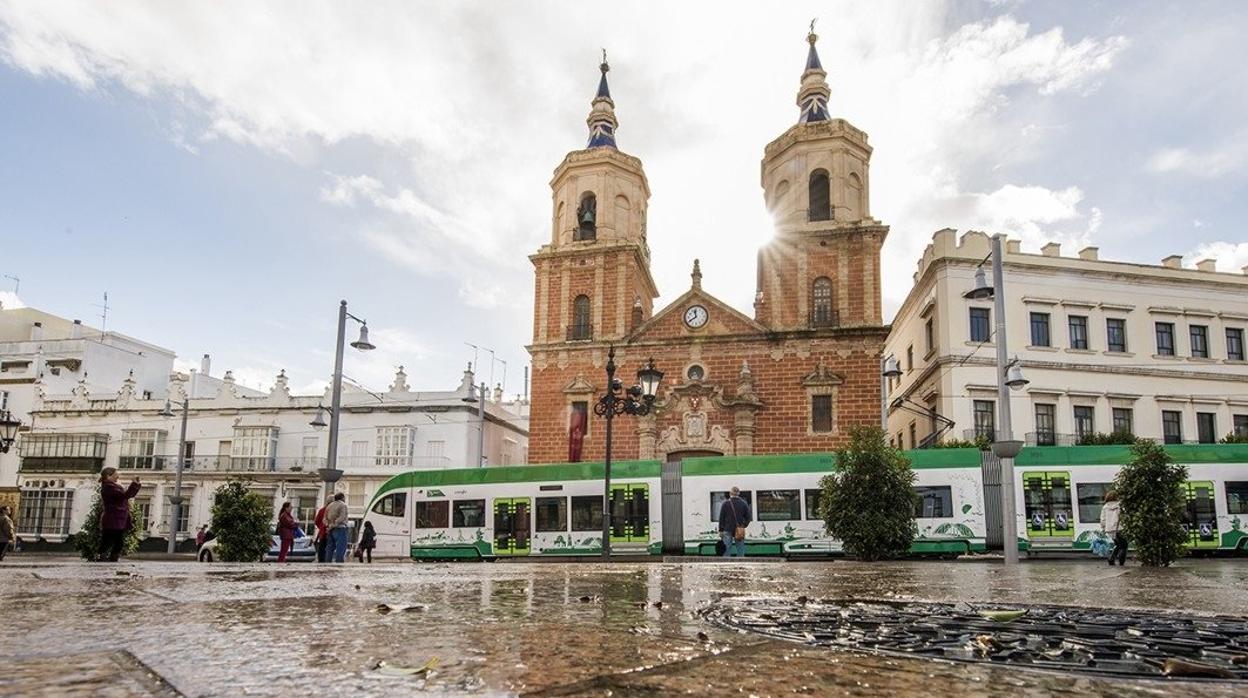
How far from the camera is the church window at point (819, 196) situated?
30359 millimetres

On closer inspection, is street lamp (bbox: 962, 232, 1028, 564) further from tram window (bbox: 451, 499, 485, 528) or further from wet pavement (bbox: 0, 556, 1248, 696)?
tram window (bbox: 451, 499, 485, 528)

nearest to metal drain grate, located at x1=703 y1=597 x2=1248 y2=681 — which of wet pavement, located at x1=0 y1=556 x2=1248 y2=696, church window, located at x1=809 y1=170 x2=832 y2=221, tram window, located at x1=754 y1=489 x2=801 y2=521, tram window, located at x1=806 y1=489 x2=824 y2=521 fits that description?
wet pavement, located at x1=0 y1=556 x2=1248 y2=696

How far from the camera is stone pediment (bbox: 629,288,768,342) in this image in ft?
96.8

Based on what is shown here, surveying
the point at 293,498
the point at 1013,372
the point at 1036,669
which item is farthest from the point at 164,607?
the point at 293,498

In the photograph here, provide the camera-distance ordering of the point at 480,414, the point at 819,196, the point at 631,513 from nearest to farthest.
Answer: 1. the point at 631,513
2. the point at 819,196
3. the point at 480,414

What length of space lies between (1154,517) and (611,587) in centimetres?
1007

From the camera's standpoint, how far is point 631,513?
67.9 feet

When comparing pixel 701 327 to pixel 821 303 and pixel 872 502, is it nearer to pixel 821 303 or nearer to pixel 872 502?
pixel 821 303

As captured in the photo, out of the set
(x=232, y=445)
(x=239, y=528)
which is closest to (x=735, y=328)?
(x=239, y=528)

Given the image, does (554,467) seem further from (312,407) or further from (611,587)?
(312,407)

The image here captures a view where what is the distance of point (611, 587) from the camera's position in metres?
4.96

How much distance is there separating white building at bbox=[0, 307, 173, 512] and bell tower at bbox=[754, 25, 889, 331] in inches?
1268

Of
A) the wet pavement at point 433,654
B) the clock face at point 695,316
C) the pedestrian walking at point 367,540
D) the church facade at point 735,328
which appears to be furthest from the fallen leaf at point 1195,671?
the clock face at point 695,316

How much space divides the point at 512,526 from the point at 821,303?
14.2 m
